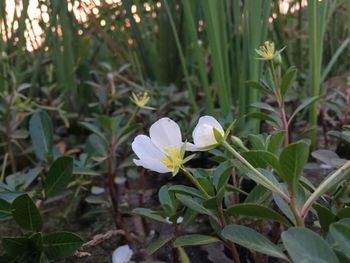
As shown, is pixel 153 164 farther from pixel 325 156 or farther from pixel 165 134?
pixel 325 156

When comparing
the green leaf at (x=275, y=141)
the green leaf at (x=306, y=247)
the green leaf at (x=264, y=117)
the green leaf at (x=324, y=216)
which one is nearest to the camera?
the green leaf at (x=306, y=247)

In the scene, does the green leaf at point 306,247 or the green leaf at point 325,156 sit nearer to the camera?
the green leaf at point 306,247

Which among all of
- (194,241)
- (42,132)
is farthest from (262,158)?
(42,132)

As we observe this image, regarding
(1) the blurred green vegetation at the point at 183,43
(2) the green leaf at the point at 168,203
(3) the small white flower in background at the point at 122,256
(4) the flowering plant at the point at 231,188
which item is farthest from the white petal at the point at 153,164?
(1) the blurred green vegetation at the point at 183,43

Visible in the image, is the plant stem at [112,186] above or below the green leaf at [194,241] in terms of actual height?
below

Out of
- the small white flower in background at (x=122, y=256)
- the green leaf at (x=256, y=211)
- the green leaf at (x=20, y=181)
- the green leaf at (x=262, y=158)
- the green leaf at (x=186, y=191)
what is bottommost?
the small white flower in background at (x=122, y=256)

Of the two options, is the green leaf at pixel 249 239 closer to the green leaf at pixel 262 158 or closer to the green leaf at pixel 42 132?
the green leaf at pixel 262 158

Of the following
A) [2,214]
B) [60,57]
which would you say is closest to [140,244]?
[2,214]

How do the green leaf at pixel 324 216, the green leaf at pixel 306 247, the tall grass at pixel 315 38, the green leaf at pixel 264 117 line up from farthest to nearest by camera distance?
the tall grass at pixel 315 38 → the green leaf at pixel 264 117 → the green leaf at pixel 324 216 → the green leaf at pixel 306 247
